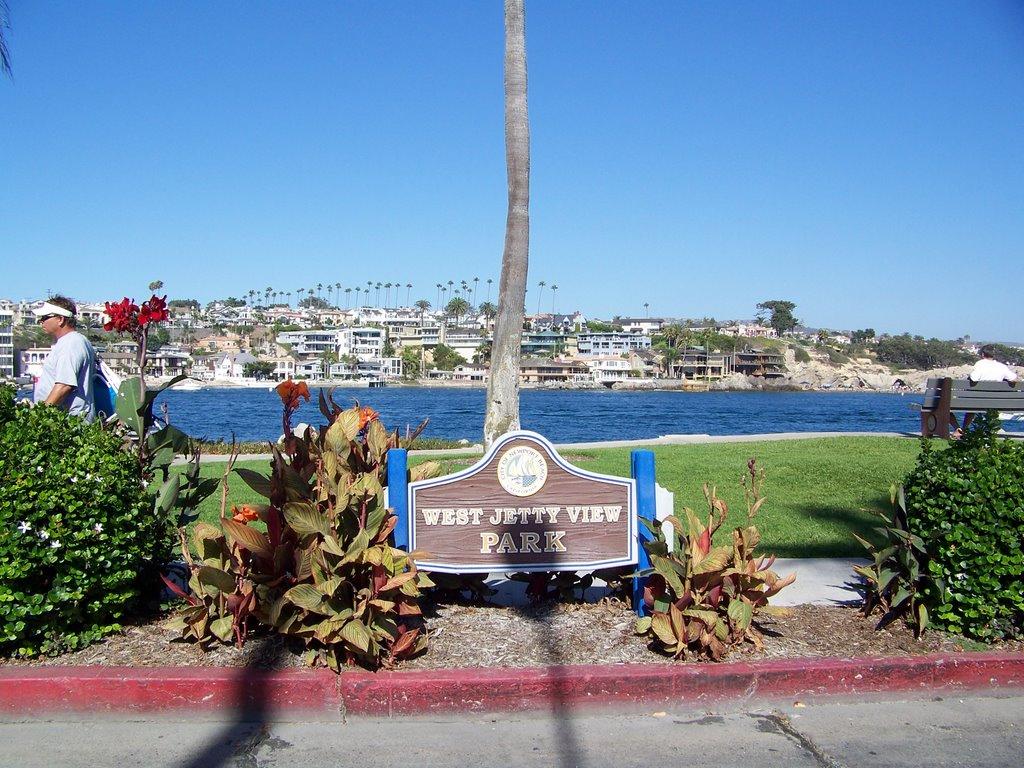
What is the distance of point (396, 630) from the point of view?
4.65m

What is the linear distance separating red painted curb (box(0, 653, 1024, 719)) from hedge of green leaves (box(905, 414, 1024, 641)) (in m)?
0.28

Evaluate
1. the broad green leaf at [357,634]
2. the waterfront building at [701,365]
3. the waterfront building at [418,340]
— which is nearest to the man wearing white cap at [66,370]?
the broad green leaf at [357,634]

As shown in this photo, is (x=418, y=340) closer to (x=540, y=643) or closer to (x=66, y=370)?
(x=66, y=370)

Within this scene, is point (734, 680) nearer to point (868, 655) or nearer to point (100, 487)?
point (868, 655)

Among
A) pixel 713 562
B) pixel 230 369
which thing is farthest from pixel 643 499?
pixel 230 369

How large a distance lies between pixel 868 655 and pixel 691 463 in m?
7.61

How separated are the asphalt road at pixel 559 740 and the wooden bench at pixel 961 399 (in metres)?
9.95

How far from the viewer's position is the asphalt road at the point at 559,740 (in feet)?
13.1

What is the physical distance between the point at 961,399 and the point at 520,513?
10.8 m

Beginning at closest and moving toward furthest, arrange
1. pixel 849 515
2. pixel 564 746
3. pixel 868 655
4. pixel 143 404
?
pixel 564 746 → pixel 868 655 → pixel 143 404 → pixel 849 515

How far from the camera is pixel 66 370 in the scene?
6125mm

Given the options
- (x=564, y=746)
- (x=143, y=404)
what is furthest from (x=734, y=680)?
(x=143, y=404)

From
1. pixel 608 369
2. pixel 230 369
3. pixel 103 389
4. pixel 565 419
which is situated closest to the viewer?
pixel 103 389

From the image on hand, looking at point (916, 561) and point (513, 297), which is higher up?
point (513, 297)
